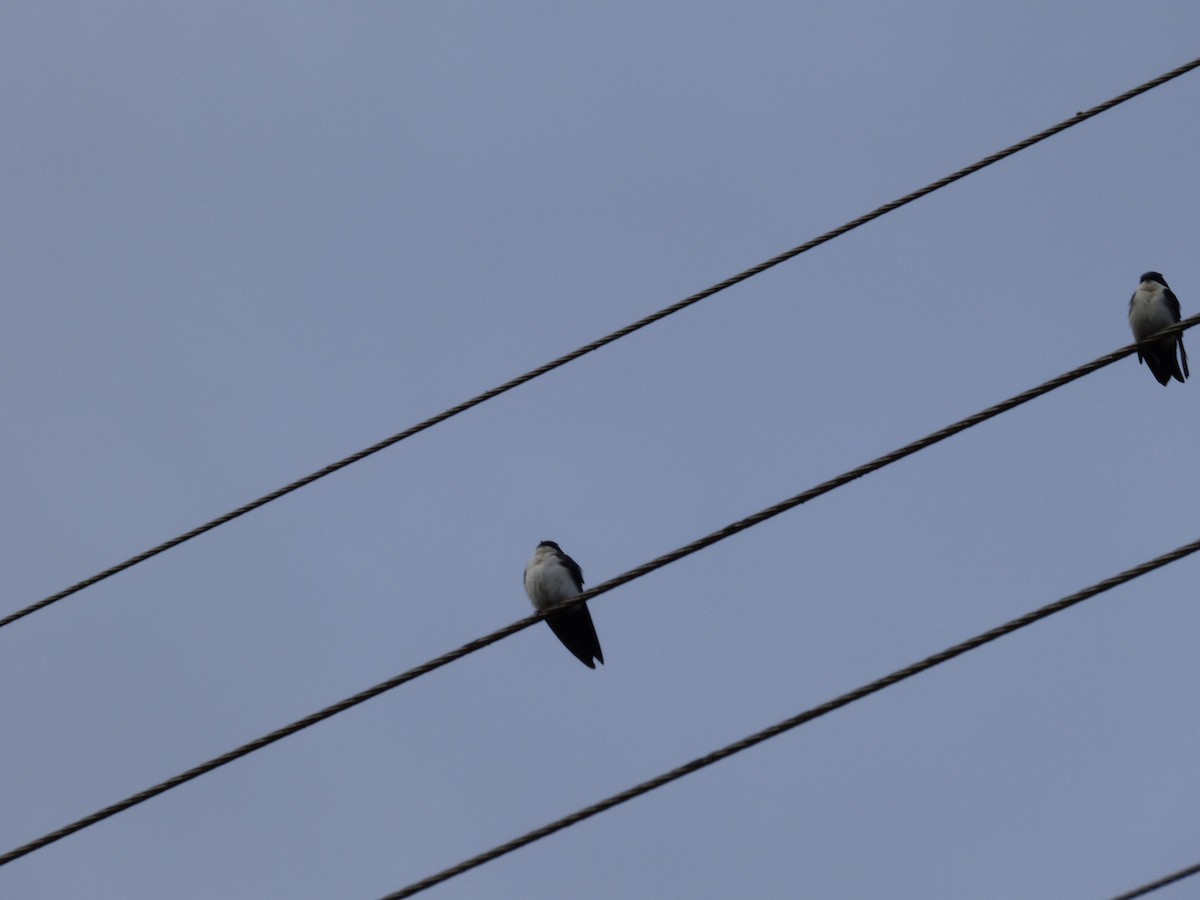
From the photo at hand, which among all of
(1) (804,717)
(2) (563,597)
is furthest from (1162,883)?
(2) (563,597)

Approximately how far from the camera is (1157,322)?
41.8 ft

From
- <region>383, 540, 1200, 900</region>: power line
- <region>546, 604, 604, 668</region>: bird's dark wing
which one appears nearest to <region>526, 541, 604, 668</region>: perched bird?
<region>546, 604, 604, 668</region>: bird's dark wing

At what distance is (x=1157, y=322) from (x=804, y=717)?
8946mm

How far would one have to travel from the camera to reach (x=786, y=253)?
6301 mm

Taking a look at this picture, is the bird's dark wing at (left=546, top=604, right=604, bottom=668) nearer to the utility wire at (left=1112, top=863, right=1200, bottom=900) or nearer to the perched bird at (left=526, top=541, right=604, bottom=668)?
the perched bird at (left=526, top=541, right=604, bottom=668)

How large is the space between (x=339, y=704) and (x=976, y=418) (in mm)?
2220

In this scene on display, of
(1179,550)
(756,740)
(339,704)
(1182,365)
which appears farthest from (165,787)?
(1182,365)

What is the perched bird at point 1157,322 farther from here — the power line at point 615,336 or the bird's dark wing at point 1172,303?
the power line at point 615,336

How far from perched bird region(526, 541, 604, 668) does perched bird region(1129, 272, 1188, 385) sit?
455 centimetres

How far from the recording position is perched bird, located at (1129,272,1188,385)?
12578 millimetres

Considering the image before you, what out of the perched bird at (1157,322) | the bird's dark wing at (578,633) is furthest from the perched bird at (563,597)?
the perched bird at (1157,322)

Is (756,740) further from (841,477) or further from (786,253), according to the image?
(786,253)

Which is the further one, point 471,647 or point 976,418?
point 471,647

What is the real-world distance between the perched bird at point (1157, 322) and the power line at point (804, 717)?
8.07 m
